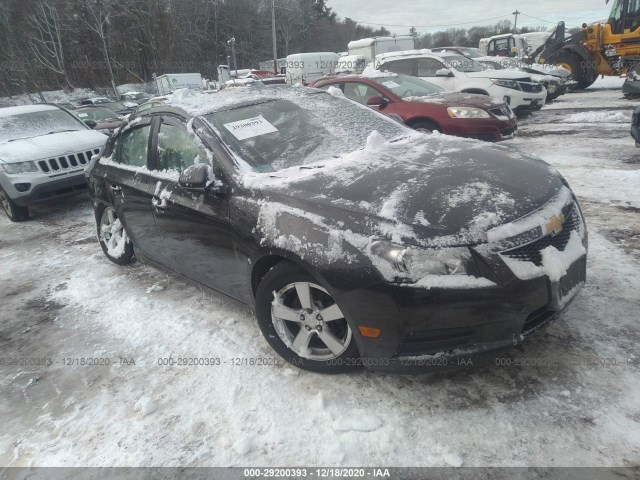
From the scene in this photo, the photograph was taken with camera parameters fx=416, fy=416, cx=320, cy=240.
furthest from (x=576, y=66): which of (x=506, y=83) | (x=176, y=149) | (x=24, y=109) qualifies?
(x=24, y=109)

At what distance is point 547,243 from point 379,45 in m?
20.5

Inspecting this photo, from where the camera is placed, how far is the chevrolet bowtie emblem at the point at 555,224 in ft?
7.20

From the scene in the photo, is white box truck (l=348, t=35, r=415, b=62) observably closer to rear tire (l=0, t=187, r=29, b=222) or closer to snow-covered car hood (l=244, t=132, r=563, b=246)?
rear tire (l=0, t=187, r=29, b=222)

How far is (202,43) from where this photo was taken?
45.1 metres

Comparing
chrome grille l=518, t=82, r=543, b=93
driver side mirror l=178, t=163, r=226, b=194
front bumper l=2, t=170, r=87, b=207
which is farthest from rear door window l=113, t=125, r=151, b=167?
chrome grille l=518, t=82, r=543, b=93

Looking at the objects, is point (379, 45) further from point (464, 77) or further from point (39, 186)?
point (39, 186)

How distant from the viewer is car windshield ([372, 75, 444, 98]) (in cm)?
752

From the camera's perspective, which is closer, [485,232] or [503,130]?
[485,232]

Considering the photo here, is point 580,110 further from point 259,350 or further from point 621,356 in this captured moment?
point 259,350

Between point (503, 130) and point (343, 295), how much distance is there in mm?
6106

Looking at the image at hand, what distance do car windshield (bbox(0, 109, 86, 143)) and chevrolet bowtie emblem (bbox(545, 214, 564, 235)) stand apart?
7.86 metres

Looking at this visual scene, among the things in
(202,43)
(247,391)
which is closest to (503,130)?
(247,391)

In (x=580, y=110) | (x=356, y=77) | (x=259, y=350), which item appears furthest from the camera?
(x=580, y=110)

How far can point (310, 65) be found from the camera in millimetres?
23359
